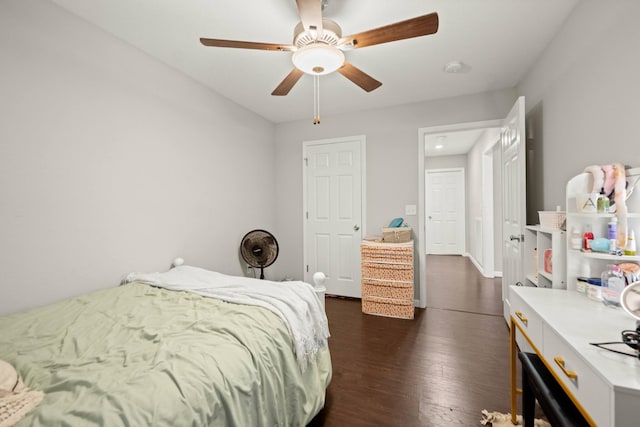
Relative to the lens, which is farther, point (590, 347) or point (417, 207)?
point (417, 207)

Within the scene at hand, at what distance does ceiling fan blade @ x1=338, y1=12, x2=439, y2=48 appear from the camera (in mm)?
1328

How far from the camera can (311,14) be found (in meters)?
1.32

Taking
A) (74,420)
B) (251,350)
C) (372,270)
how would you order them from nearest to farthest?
(74,420), (251,350), (372,270)

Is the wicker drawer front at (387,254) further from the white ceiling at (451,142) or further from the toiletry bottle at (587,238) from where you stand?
the white ceiling at (451,142)

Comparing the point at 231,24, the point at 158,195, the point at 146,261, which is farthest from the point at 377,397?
the point at 231,24

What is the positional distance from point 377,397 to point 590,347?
48.2 inches

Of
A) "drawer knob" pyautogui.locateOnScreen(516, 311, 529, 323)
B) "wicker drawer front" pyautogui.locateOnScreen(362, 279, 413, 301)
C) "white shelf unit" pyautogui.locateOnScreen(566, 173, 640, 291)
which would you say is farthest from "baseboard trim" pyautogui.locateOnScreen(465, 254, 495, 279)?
"drawer knob" pyautogui.locateOnScreen(516, 311, 529, 323)

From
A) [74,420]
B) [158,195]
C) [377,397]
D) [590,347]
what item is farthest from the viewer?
[158,195]

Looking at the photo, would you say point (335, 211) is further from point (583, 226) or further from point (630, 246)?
point (630, 246)

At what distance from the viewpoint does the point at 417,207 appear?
326 cm

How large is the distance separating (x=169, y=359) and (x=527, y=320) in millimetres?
1561

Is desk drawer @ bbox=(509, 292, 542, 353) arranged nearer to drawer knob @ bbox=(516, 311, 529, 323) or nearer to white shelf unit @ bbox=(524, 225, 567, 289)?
drawer knob @ bbox=(516, 311, 529, 323)

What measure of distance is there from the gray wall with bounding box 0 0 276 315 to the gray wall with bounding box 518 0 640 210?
303 cm

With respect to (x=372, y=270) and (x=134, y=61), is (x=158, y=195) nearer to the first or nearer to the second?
(x=134, y=61)
